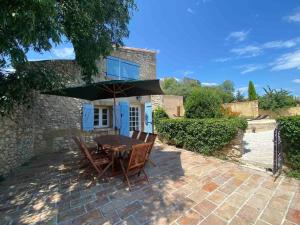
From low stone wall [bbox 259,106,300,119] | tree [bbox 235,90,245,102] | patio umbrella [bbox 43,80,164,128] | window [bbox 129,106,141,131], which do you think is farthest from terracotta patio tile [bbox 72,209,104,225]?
tree [bbox 235,90,245,102]

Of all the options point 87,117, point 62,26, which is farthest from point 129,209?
point 87,117

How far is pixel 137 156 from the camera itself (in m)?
3.47

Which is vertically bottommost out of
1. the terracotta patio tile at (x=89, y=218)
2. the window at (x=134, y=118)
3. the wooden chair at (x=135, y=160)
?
the terracotta patio tile at (x=89, y=218)

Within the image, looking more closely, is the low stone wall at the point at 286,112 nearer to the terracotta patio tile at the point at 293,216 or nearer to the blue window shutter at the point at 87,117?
the blue window shutter at the point at 87,117

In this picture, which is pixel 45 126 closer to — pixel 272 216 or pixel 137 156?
pixel 137 156

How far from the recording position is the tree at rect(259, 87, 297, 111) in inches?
809

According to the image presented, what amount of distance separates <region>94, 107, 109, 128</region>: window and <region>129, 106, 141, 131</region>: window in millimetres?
1350

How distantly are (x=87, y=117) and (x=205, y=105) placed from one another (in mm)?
4971

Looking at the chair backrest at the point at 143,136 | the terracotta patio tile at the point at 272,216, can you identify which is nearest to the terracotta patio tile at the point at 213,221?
the terracotta patio tile at the point at 272,216

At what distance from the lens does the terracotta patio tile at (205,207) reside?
8.47ft

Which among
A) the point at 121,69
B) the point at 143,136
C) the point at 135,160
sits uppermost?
the point at 121,69

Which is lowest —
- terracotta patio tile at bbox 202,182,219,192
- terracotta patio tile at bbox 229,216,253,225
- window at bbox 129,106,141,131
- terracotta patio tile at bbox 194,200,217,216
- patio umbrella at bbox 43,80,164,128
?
terracotta patio tile at bbox 229,216,253,225

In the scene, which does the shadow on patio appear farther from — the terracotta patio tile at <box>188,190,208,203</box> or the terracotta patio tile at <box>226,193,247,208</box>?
the terracotta patio tile at <box>226,193,247,208</box>

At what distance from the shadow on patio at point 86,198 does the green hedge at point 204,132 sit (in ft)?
6.07
